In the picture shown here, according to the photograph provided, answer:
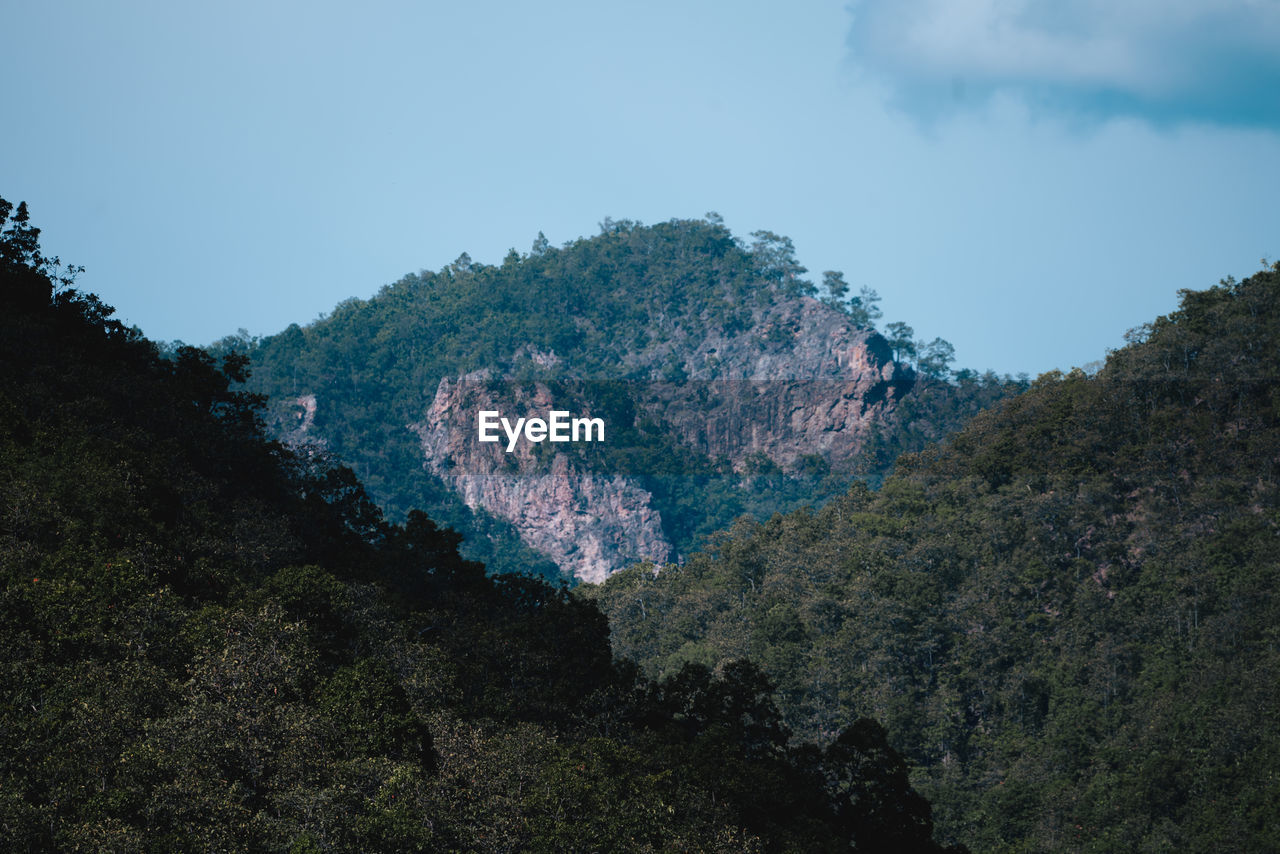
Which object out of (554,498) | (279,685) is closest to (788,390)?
(554,498)

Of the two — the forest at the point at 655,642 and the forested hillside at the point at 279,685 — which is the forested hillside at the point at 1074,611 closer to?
the forest at the point at 655,642

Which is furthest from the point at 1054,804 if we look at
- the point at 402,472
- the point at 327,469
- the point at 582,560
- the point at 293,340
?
the point at 293,340

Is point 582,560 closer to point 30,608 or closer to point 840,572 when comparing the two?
point 840,572

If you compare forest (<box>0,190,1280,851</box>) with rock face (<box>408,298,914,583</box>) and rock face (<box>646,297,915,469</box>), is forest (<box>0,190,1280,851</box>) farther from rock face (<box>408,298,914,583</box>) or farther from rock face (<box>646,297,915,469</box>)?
rock face (<box>646,297,915,469</box>)

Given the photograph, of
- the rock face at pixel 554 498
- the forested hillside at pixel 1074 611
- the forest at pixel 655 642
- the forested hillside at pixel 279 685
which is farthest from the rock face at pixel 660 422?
the forested hillside at pixel 279 685

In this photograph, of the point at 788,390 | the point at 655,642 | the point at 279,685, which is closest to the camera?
the point at 279,685

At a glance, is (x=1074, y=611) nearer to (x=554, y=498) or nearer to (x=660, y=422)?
(x=554, y=498)
